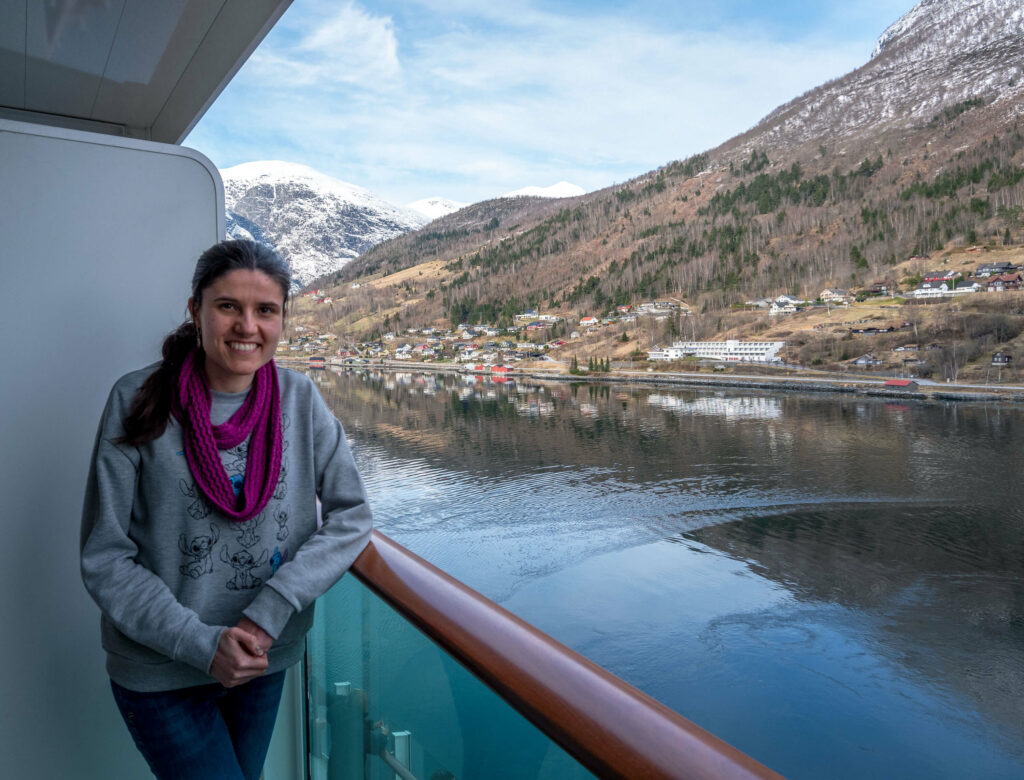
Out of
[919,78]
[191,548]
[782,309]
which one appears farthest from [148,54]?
[919,78]

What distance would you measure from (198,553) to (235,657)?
121 millimetres

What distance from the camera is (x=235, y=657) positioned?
0.74 metres

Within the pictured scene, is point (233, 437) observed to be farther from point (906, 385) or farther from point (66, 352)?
point (906, 385)

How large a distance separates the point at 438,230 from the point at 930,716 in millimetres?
85359

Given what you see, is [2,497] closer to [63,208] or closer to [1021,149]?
[63,208]

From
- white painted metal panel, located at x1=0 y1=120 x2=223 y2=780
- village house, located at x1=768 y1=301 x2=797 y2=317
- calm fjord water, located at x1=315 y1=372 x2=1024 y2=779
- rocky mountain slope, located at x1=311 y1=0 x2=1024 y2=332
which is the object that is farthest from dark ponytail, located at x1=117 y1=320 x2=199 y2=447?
village house, located at x1=768 y1=301 x2=797 y2=317

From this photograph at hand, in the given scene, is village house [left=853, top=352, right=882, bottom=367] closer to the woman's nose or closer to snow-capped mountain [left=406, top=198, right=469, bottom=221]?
the woman's nose

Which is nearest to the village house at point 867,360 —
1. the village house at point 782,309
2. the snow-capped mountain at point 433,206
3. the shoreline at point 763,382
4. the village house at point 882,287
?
the shoreline at point 763,382

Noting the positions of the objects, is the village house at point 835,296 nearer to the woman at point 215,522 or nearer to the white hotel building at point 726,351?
the white hotel building at point 726,351

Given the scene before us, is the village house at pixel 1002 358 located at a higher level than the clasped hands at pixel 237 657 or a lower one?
lower

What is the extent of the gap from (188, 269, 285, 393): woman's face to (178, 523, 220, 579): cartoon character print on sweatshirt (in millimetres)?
171

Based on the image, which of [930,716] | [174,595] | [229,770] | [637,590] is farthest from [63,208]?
[637,590]

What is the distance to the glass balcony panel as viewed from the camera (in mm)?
608

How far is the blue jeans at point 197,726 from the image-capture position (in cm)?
79
